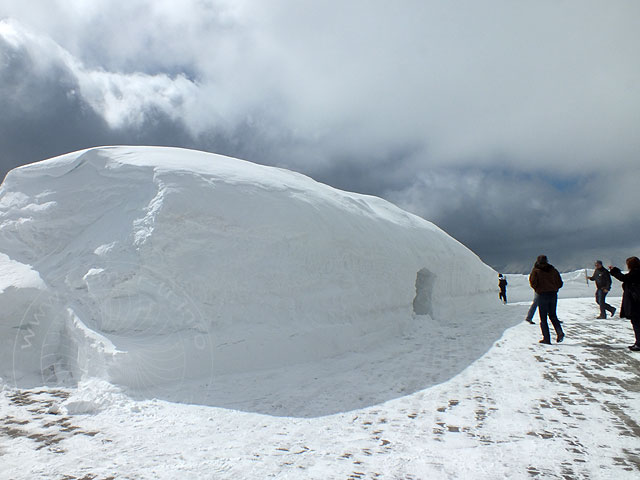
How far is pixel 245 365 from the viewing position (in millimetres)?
5922

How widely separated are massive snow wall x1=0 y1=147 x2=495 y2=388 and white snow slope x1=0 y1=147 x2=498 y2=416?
21 mm

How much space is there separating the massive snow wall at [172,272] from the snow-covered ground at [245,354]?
0.10ft

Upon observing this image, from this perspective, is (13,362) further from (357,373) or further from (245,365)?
(357,373)

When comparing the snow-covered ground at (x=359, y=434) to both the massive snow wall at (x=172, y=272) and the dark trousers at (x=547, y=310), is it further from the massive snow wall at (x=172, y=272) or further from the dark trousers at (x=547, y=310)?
the dark trousers at (x=547, y=310)

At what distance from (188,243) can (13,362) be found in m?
2.93

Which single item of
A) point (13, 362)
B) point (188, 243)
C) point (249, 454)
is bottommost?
point (249, 454)

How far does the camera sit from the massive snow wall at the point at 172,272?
5707 mm

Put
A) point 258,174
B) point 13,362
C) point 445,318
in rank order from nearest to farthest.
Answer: point 13,362 → point 258,174 → point 445,318

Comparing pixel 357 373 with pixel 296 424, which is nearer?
pixel 296 424

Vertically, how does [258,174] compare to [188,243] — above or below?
above

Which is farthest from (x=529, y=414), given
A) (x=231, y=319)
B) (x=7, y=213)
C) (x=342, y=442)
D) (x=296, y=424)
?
(x=7, y=213)

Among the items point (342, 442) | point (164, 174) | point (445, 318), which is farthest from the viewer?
point (445, 318)

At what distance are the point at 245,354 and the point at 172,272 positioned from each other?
64.3 inches

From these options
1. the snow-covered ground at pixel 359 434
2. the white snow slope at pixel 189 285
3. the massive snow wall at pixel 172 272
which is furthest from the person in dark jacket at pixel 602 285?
the massive snow wall at pixel 172 272
